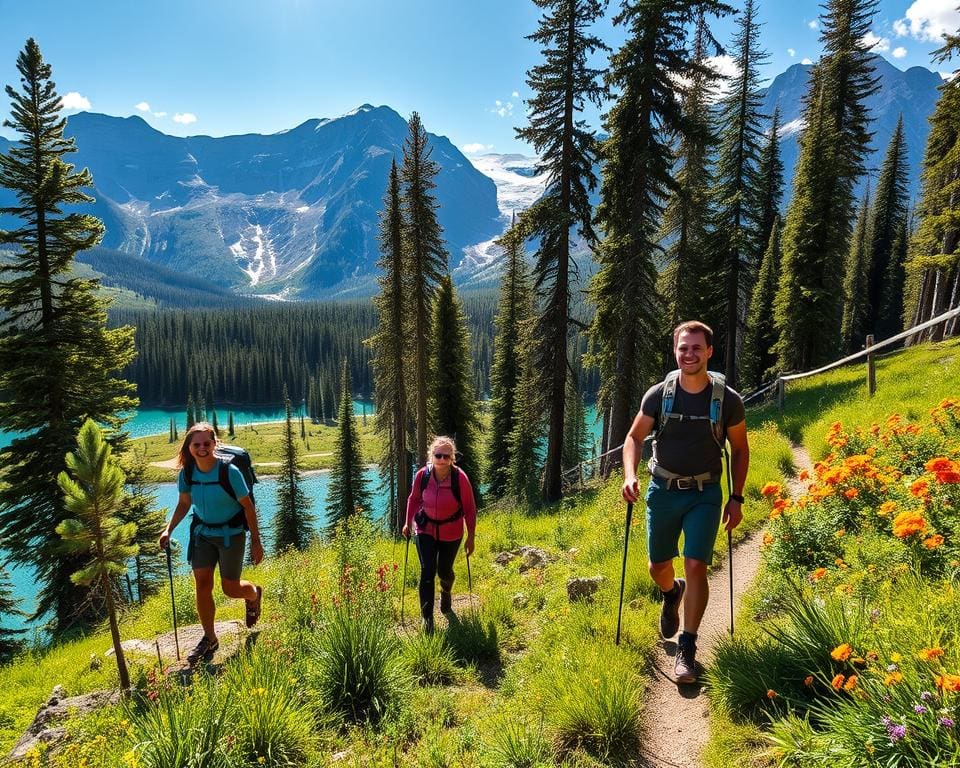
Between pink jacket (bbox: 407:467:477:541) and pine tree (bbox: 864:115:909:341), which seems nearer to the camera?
pink jacket (bbox: 407:467:477:541)

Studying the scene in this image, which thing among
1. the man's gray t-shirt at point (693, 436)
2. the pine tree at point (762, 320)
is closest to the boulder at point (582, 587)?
the man's gray t-shirt at point (693, 436)

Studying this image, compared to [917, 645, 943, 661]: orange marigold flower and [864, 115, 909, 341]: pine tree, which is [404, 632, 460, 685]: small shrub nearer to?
[917, 645, 943, 661]: orange marigold flower

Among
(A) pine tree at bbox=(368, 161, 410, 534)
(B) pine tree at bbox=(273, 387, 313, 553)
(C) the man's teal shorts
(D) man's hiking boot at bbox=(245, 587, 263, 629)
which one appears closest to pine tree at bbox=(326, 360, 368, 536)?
(B) pine tree at bbox=(273, 387, 313, 553)

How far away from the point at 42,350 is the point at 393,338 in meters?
11.4

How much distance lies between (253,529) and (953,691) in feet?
18.0

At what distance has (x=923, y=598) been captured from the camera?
3020 mm

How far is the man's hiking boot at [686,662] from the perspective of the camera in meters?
3.88


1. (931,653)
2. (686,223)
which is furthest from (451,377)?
(931,653)

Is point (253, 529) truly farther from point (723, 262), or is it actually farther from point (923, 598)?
point (723, 262)

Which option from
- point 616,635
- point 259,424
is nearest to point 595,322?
point 616,635

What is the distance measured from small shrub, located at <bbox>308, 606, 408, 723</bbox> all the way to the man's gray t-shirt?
2.91 meters

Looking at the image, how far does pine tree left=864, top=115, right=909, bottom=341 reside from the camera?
144 feet

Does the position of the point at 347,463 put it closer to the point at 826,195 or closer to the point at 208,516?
the point at 208,516

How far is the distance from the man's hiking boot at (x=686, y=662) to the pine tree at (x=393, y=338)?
652 inches
